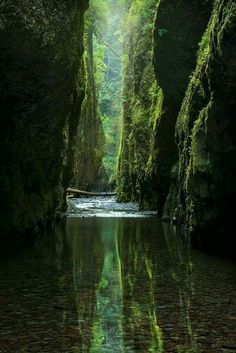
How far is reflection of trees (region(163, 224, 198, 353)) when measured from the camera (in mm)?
4492

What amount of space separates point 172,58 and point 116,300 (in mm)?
12678

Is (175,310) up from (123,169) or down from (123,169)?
down

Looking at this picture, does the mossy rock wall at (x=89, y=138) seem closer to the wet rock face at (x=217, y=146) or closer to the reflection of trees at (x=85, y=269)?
the reflection of trees at (x=85, y=269)

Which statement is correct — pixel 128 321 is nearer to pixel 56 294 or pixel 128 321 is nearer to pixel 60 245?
pixel 56 294

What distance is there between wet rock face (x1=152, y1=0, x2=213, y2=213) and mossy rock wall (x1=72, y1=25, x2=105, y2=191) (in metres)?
17.1

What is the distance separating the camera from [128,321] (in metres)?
5.07

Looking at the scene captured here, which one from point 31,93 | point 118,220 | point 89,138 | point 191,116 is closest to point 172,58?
point 191,116

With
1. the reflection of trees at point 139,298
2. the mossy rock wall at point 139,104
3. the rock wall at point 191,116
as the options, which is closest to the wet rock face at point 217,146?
the rock wall at point 191,116

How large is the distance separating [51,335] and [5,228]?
6.56 meters

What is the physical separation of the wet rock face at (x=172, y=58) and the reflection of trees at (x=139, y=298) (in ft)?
24.9

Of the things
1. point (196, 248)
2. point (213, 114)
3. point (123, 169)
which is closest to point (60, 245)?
point (196, 248)

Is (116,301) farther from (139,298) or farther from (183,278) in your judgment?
(183,278)

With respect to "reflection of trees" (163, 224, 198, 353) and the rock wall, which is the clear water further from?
the rock wall

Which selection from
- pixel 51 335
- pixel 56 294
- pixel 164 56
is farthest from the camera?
pixel 164 56
